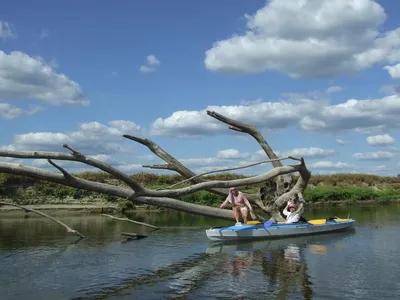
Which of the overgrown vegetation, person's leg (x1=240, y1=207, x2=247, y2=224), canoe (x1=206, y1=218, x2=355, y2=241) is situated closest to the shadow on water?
canoe (x1=206, y1=218, x2=355, y2=241)

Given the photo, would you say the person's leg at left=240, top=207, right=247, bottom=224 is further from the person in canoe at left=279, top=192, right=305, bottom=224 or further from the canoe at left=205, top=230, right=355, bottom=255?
the person in canoe at left=279, top=192, right=305, bottom=224

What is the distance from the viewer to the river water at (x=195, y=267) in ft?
33.7

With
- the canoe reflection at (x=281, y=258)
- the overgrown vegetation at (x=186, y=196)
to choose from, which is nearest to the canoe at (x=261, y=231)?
the canoe reflection at (x=281, y=258)

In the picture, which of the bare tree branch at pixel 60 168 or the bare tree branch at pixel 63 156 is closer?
the bare tree branch at pixel 63 156

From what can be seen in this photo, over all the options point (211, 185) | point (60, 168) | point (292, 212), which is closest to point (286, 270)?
point (211, 185)

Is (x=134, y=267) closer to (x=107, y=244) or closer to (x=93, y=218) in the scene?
(x=107, y=244)

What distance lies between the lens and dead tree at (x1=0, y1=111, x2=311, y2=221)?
34.4 feet

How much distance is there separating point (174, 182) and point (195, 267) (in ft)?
91.4

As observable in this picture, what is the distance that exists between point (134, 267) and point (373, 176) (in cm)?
4242

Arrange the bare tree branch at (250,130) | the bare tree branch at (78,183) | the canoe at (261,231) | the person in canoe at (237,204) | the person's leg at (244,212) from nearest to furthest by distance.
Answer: the bare tree branch at (78,183), the canoe at (261,231), the person in canoe at (237,204), the person's leg at (244,212), the bare tree branch at (250,130)

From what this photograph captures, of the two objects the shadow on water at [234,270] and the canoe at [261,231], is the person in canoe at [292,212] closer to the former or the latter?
the canoe at [261,231]

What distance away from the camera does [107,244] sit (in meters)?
17.7

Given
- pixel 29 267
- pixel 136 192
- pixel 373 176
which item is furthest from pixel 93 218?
pixel 373 176

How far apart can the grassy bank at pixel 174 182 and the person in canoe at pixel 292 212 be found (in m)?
16.0
